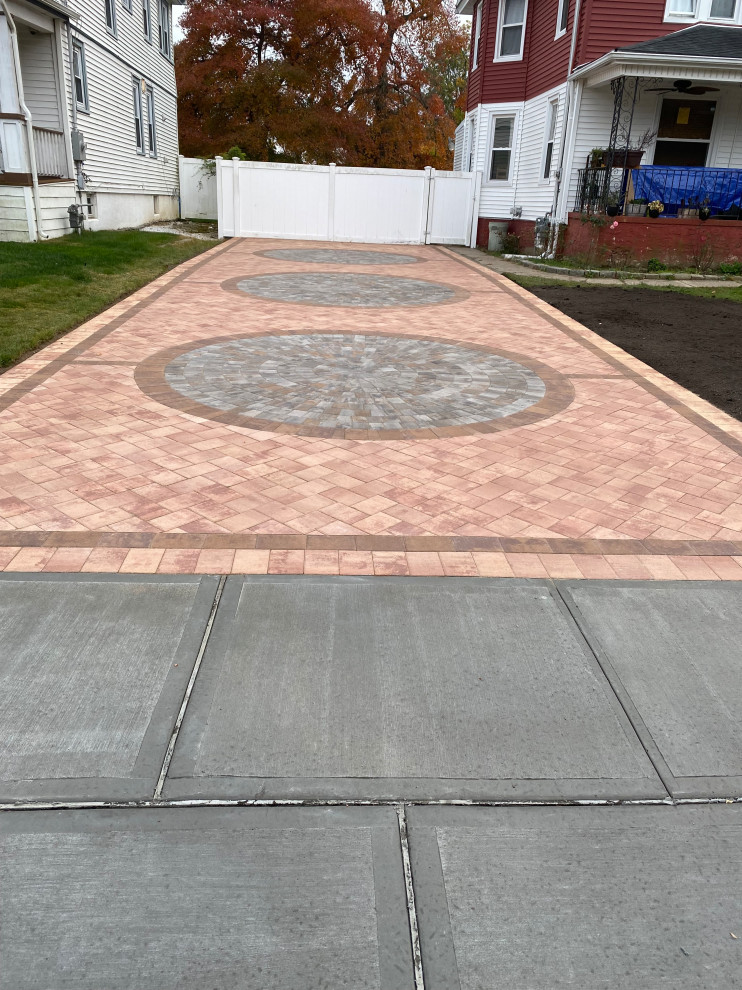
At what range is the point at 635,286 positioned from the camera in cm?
1373

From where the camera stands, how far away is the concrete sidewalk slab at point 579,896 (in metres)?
1.78

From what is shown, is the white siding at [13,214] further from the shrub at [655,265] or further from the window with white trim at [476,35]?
the window with white trim at [476,35]

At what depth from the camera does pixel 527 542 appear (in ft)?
12.8

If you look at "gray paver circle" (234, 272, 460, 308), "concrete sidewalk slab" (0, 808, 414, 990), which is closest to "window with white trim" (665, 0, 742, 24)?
"gray paver circle" (234, 272, 460, 308)

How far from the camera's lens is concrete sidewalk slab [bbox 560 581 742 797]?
2465 millimetres

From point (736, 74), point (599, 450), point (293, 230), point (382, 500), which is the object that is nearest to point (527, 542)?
point (382, 500)

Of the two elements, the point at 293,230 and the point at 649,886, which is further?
the point at 293,230

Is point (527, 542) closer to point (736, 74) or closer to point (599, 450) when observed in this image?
point (599, 450)

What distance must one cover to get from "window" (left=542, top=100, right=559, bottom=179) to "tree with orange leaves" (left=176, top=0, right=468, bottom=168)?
1458 centimetres

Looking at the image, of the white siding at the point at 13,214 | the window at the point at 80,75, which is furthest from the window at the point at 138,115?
the white siding at the point at 13,214

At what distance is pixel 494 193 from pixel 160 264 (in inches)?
457

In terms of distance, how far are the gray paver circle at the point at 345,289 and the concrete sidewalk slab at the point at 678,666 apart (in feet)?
26.0

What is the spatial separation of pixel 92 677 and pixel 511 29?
22.7 m

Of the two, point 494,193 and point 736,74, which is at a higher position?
point 736,74
